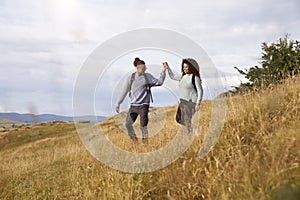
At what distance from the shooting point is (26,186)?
6.77m

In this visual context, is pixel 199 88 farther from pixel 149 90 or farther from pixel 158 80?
pixel 149 90

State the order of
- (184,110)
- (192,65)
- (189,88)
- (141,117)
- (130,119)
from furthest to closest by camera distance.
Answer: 1. (130,119)
2. (141,117)
3. (189,88)
4. (192,65)
5. (184,110)

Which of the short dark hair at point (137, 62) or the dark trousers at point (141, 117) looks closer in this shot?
the dark trousers at point (141, 117)

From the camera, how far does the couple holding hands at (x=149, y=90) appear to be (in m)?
7.74

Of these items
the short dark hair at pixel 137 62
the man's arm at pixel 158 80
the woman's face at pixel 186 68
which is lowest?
the man's arm at pixel 158 80

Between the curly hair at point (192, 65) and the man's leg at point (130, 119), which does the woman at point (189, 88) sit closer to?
the curly hair at point (192, 65)

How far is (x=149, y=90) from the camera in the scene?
8242 mm

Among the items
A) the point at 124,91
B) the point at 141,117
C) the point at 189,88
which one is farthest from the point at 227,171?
the point at 124,91

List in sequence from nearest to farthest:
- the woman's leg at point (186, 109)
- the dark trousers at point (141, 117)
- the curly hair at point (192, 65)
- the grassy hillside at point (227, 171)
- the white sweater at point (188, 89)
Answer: the grassy hillside at point (227, 171)
the woman's leg at point (186, 109)
the curly hair at point (192, 65)
the white sweater at point (188, 89)
the dark trousers at point (141, 117)

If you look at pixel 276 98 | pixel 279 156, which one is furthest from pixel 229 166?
pixel 276 98

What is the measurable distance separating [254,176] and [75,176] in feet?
11.7

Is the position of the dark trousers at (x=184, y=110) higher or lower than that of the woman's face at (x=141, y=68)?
lower

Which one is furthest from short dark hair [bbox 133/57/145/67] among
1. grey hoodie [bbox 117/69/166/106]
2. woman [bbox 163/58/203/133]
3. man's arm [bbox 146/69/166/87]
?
woman [bbox 163/58/203/133]

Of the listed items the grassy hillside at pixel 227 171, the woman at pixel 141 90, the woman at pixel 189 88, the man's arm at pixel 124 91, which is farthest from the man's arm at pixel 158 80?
the grassy hillside at pixel 227 171
